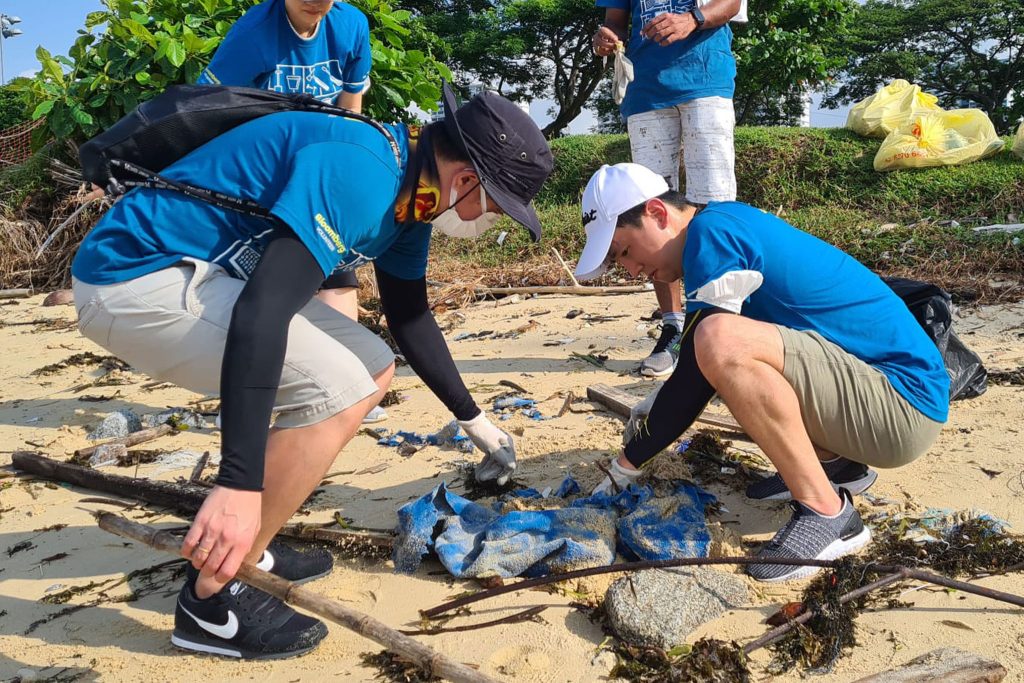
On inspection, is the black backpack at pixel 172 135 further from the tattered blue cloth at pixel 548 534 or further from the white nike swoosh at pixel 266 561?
the tattered blue cloth at pixel 548 534

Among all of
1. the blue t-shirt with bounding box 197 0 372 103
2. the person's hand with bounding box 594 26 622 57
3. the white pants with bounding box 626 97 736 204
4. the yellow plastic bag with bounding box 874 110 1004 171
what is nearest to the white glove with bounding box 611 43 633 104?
the person's hand with bounding box 594 26 622 57

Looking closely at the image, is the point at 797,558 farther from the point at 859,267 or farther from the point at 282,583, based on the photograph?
the point at 282,583

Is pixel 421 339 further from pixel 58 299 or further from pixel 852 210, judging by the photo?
pixel 852 210

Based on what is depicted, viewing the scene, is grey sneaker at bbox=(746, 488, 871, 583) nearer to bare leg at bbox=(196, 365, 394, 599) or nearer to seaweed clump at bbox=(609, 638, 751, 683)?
seaweed clump at bbox=(609, 638, 751, 683)

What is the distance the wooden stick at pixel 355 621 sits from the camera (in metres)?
1.85

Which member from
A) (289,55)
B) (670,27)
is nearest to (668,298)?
(670,27)

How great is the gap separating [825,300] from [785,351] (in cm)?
24

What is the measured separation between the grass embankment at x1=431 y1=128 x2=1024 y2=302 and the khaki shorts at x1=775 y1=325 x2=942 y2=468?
3127mm

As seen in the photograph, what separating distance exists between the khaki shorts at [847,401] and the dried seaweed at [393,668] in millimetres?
1285

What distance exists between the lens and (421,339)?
2.96m

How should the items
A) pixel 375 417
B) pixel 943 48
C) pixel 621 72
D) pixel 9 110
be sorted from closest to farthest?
pixel 375 417 → pixel 621 72 → pixel 9 110 → pixel 943 48

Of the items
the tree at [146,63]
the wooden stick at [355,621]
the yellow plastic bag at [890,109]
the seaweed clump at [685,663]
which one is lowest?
the seaweed clump at [685,663]

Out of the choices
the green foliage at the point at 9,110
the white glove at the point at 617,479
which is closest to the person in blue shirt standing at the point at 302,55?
the white glove at the point at 617,479

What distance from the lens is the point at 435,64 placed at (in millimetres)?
7672
